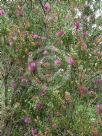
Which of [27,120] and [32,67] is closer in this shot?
[32,67]

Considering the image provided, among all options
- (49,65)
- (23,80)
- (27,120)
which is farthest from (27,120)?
(49,65)

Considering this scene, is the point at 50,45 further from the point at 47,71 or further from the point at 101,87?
the point at 101,87

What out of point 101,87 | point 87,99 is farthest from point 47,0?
point 87,99

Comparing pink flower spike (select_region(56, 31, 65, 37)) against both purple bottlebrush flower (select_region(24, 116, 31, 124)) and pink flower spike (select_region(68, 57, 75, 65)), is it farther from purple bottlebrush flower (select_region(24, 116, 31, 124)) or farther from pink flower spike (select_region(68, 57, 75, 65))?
purple bottlebrush flower (select_region(24, 116, 31, 124))

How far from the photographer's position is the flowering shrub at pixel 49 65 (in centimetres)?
580

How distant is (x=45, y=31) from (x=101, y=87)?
5.42 feet

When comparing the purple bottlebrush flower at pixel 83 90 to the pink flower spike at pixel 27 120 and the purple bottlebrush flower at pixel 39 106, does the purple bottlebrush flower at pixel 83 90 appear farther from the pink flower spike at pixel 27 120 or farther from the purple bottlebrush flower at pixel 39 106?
the pink flower spike at pixel 27 120

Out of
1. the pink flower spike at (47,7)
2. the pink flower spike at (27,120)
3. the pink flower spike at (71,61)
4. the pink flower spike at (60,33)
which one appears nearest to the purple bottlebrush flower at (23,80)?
the pink flower spike at (27,120)

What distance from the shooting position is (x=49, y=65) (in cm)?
707

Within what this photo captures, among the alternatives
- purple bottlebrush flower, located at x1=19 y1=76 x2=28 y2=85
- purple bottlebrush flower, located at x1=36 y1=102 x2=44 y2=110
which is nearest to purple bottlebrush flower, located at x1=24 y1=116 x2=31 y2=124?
purple bottlebrush flower, located at x1=36 y1=102 x2=44 y2=110

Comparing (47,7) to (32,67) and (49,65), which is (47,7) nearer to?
(49,65)

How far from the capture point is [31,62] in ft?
22.7

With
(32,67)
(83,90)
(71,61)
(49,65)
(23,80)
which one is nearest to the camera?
(83,90)

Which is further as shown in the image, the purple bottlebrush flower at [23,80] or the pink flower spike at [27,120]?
A: the pink flower spike at [27,120]
